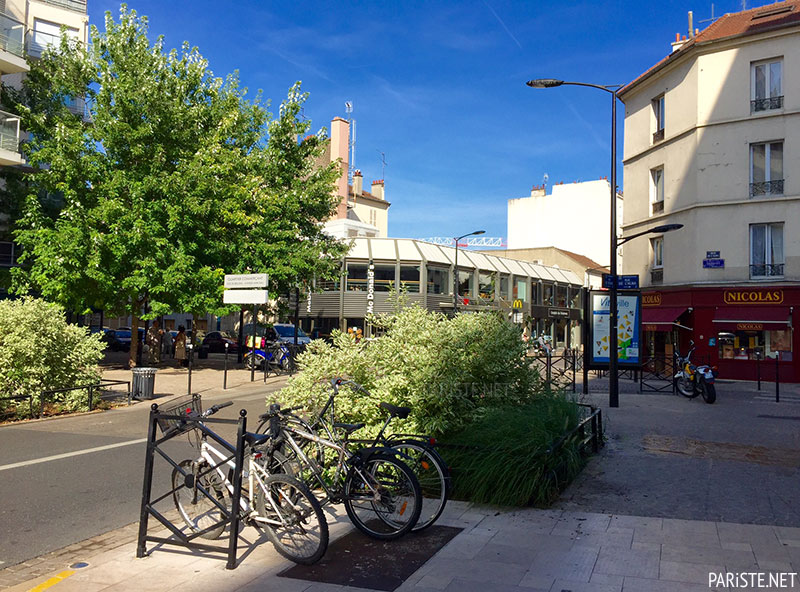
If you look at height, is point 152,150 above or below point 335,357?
above

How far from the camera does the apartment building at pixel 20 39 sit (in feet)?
72.4

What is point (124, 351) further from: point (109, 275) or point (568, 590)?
point (568, 590)

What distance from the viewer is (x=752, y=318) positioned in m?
22.6

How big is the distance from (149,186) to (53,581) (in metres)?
18.4

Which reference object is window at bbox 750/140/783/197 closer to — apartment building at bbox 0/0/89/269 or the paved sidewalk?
the paved sidewalk

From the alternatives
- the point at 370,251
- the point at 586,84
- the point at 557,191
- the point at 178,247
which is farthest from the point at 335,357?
the point at 557,191

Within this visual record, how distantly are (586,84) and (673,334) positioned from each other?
14.7 m

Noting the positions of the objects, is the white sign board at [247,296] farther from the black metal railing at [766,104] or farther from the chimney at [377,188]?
the chimney at [377,188]

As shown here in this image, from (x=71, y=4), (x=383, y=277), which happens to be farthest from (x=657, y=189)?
(x=71, y=4)

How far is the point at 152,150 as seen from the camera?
22031 mm

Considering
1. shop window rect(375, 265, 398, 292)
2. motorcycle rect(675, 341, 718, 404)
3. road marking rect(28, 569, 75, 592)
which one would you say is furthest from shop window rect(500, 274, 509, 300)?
road marking rect(28, 569, 75, 592)

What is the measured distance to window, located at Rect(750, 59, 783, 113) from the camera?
75.4 ft

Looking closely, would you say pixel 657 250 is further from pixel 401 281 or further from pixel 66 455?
pixel 66 455

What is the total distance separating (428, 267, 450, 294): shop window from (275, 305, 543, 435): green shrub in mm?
35874
